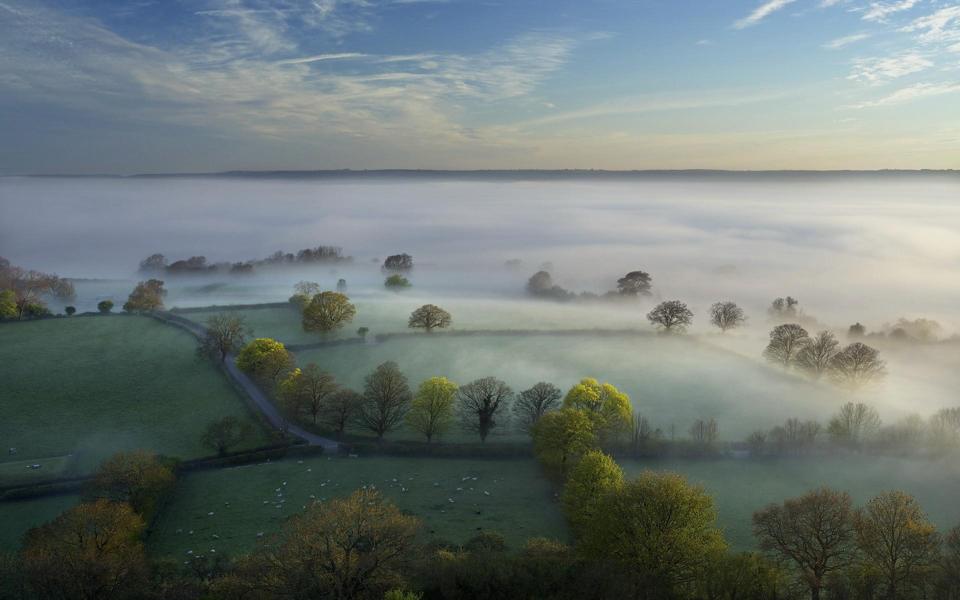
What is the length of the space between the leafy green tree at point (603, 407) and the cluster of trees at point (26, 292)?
271 ft

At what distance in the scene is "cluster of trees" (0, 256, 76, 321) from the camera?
86.6 meters

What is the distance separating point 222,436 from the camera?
51.3 metres

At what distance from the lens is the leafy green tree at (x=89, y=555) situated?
28.7m

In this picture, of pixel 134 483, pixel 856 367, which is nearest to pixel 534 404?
pixel 134 483

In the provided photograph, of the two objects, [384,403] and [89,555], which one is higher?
[89,555]

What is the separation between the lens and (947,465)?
47.9 m

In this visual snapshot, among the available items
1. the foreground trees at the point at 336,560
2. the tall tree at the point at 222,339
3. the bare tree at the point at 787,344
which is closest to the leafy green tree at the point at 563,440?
the foreground trees at the point at 336,560

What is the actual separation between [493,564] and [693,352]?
56679 millimetres

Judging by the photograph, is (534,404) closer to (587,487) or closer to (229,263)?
(587,487)

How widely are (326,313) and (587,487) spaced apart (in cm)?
5273

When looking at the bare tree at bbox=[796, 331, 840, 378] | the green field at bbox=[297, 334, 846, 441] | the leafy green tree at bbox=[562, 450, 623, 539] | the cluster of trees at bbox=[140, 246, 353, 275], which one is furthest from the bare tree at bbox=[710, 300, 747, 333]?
the cluster of trees at bbox=[140, 246, 353, 275]

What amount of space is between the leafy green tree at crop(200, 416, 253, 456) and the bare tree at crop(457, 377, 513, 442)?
20.3 metres

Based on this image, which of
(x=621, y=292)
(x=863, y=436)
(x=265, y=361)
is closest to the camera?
(x=863, y=436)

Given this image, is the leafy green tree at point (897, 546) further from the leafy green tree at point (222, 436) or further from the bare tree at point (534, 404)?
the leafy green tree at point (222, 436)
